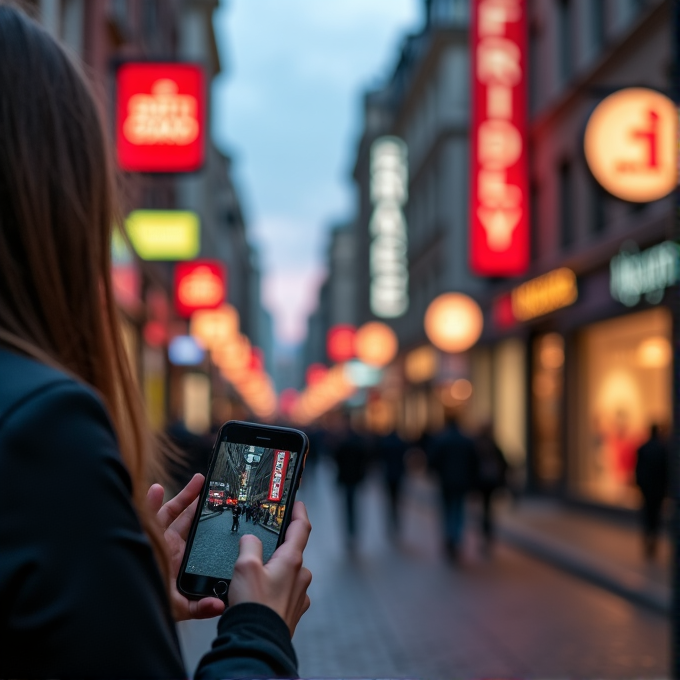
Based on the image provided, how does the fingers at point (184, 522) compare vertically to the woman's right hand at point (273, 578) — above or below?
above

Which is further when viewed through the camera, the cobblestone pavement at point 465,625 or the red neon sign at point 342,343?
the red neon sign at point 342,343

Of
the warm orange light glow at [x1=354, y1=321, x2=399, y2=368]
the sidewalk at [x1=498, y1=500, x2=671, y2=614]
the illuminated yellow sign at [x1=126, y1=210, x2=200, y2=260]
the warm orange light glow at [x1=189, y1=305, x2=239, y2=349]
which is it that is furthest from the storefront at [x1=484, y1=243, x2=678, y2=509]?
the warm orange light glow at [x1=354, y1=321, x2=399, y2=368]

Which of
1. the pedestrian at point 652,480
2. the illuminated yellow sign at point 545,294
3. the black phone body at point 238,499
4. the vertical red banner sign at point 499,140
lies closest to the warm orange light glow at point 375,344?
the illuminated yellow sign at point 545,294

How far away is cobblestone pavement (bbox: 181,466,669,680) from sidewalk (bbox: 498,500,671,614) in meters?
0.18

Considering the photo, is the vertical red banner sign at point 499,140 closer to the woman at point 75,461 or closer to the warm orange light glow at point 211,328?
the warm orange light glow at point 211,328

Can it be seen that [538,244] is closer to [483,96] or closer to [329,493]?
[483,96]

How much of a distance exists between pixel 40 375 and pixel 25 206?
0.79 feet

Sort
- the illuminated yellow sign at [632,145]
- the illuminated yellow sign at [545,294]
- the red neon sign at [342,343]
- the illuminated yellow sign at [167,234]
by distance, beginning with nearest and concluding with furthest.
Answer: the illuminated yellow sign at [632,145] → the illuminated yellow sign at [167,234] → the illuminated yellow sign at [545,294] → the red neon sign at [342,343]

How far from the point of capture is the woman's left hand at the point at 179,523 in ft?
5.05

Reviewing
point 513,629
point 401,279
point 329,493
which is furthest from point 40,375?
point 401,279

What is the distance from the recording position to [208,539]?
1492 millimetres

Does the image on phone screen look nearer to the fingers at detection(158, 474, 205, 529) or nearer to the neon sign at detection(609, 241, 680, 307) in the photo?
the fingers at detection(158, 474, 205, 529)

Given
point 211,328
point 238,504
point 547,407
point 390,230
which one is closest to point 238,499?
point 238,504

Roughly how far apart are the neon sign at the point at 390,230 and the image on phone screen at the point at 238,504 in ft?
151
